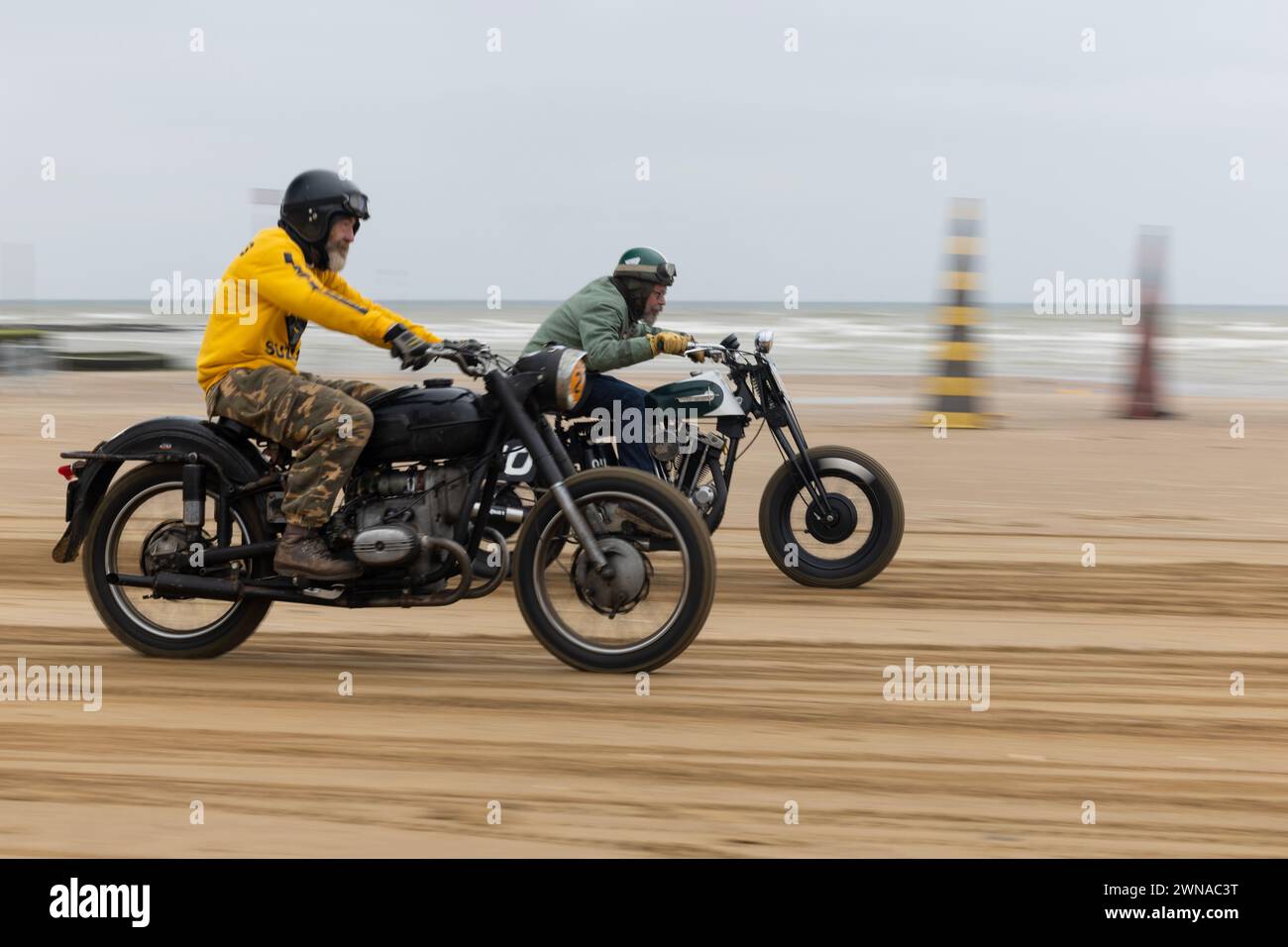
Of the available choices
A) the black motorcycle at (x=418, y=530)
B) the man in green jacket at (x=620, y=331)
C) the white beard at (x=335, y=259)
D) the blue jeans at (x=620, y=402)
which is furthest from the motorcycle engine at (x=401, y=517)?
the blue jeans at (x=620, y=402)

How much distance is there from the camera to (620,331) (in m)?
7.94

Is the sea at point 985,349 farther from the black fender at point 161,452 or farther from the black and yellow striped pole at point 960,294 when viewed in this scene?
the black fender at point 161,452

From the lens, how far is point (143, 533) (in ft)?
20.4

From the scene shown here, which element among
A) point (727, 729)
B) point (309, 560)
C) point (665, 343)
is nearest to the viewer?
point (727, 729)

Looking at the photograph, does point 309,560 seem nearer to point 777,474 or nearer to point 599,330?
point 599,330

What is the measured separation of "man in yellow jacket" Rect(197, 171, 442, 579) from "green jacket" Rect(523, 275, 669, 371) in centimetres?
180

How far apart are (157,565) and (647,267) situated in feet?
9.83

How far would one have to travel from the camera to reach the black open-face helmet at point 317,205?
5953mm

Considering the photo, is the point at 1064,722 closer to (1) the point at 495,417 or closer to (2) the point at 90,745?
(1) the point at 495,417

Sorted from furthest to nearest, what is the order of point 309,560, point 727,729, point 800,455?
1. point 800,455
2. point 309,560
3. point 727,729

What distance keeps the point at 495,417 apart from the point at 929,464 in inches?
301

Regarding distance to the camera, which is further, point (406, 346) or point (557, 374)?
point (557, 374)
